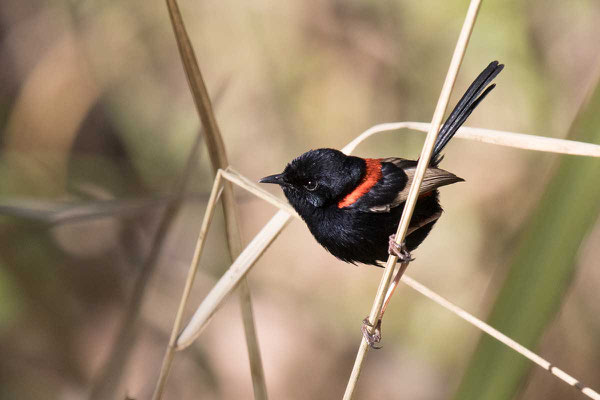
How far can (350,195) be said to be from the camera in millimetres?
2031

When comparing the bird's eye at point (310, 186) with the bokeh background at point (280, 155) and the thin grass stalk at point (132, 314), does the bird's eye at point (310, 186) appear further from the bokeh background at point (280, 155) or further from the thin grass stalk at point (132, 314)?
the bokeh background at point (280, 155)

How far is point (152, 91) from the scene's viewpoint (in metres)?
3.83

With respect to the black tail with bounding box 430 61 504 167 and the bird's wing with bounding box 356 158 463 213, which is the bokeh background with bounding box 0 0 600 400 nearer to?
the black tail with bounding box 430 61 504 167

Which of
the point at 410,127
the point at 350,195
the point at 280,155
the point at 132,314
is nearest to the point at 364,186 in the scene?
the point at 350,195

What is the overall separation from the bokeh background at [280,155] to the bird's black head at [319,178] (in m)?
1.47

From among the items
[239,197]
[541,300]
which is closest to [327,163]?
[541,300]

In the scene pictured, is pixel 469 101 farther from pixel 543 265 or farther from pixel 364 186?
pixel 543 265

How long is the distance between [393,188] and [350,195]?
17 centimetres

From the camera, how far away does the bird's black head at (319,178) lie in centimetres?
195

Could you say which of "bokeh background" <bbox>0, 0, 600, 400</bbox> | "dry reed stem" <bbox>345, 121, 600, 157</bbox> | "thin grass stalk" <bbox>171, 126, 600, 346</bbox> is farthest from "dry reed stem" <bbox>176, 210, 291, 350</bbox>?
"bokeh background" <bbox>0, 0, 600, 400</bbox>

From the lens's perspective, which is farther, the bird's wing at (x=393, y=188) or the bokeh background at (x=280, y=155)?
the bokeh background at (x=280, y=155)

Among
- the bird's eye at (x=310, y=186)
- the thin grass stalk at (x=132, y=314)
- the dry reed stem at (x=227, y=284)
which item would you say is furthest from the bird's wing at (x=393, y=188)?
the thin grass stalk at (x=132, y=314)

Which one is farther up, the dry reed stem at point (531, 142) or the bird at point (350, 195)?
the dry reed stem at point (531, 142)

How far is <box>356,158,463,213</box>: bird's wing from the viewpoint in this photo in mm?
2000
